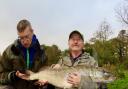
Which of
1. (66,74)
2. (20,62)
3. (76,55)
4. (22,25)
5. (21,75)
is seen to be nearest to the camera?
→ (66,74)

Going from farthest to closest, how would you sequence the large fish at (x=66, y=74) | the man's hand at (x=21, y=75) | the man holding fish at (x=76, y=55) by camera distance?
the man's hand at (x=21, y=75) → the man holding fish at (x=76, y=55) → the large fish at (x=66, y=74)

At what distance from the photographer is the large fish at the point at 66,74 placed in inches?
358

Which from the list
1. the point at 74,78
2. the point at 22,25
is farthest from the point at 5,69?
the point at 74,78

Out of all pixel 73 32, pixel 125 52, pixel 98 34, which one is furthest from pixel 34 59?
pixel 125 52

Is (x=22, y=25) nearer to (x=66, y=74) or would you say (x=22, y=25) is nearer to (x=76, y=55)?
(x=76, y=55)

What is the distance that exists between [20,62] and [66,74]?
1.39 m

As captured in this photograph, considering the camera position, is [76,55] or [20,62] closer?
[76,55]

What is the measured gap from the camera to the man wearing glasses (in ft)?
33.5

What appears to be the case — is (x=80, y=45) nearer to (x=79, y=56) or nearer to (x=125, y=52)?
(x=79, y=56)

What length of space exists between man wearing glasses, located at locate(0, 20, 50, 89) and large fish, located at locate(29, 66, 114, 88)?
0.60 m

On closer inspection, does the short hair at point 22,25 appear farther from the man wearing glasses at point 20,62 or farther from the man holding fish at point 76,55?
the man holding fish at point 76,55

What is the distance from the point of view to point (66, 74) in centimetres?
930

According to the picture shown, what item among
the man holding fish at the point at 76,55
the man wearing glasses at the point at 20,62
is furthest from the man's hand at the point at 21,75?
the man holding fish at the point at 76,55

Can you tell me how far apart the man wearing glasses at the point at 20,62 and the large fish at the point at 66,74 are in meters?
0.60
